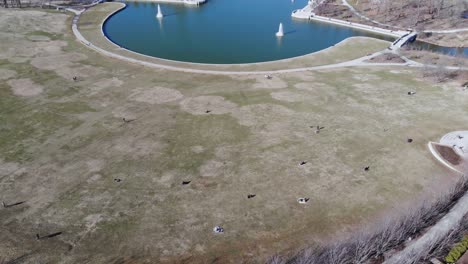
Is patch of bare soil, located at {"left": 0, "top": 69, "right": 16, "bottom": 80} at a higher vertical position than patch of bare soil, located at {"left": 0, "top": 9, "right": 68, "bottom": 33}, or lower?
lower

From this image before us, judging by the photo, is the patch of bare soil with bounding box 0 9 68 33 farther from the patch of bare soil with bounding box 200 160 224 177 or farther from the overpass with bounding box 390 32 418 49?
the overpass with bounding box 390 32 418 49

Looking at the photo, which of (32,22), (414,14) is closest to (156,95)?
(32,22)

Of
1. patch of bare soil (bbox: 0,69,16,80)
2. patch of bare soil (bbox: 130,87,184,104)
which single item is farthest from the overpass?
patch of bare soil (bbox: 0,69,16,80)

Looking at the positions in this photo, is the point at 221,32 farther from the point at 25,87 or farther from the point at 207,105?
the point at 25,87

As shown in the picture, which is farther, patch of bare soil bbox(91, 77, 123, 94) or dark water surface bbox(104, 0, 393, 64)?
dark water surface bbox(104, 0, 393, 64)

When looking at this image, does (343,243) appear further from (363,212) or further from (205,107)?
(205,107)
